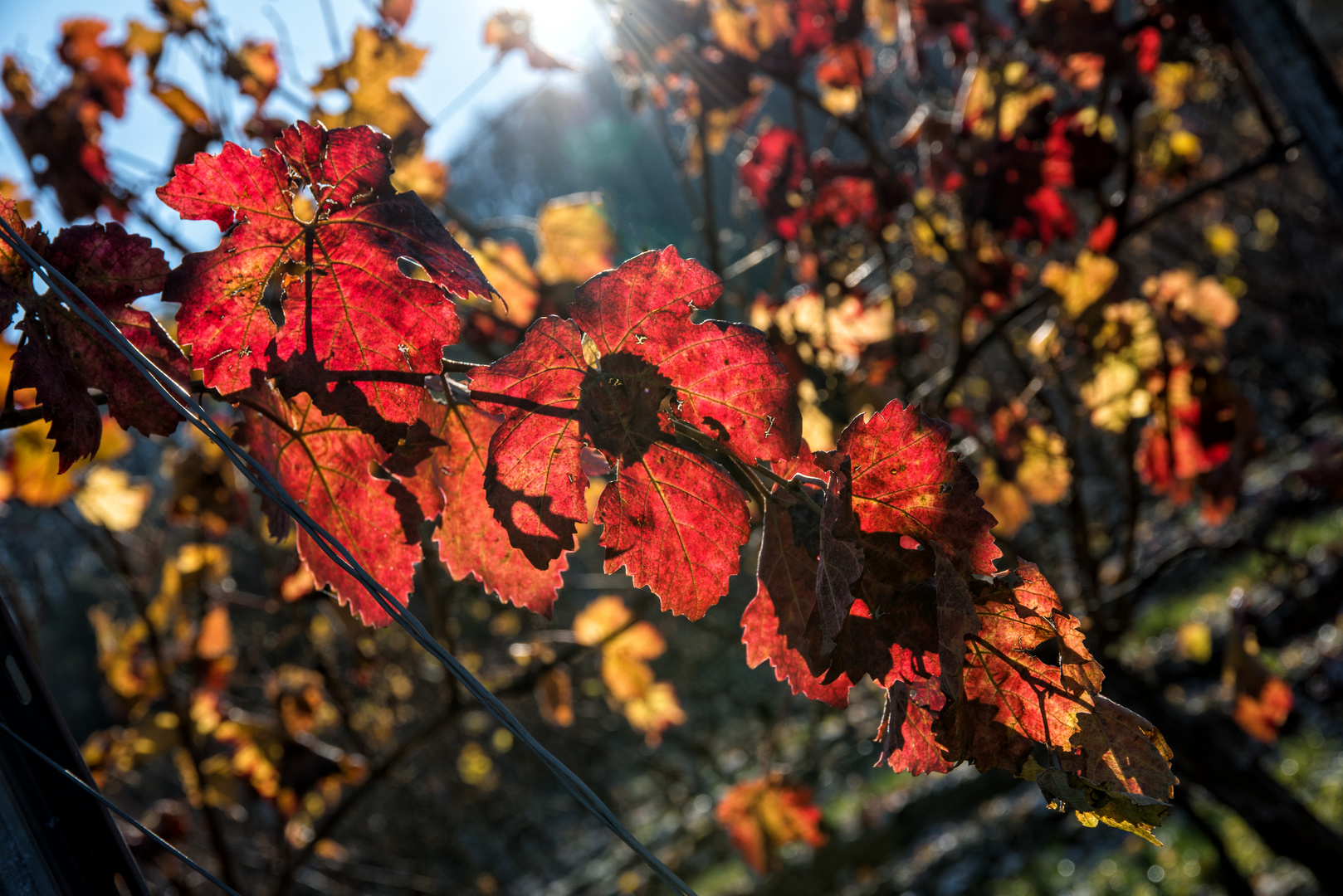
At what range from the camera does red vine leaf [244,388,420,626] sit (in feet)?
2.21

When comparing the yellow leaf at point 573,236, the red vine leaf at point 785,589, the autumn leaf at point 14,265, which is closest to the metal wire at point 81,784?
the autumn leaf at point 14,265

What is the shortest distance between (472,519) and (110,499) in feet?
9.18

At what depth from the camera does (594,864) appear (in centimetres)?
798

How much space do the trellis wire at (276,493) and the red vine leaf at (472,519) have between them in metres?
0.07

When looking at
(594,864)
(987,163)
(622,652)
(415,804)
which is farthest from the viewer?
(594,864)

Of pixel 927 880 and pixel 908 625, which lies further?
pixel 927 880

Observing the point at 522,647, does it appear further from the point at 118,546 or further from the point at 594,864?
the point at 594,864

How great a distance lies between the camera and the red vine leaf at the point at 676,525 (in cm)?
60

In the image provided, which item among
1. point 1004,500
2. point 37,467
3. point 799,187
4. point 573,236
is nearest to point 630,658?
point 1004,500

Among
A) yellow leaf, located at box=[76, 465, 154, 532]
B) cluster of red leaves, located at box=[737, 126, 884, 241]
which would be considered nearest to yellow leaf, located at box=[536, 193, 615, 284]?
cluster of red leaves, located at box=[737, 126, 884, 241]

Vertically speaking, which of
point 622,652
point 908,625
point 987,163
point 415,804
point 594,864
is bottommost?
point 594,864

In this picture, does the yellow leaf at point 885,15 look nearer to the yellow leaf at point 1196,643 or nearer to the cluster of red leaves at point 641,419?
the cluster of red leaves at point 641,419

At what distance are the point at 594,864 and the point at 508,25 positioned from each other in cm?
763

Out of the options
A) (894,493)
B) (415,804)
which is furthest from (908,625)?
(415,804)
